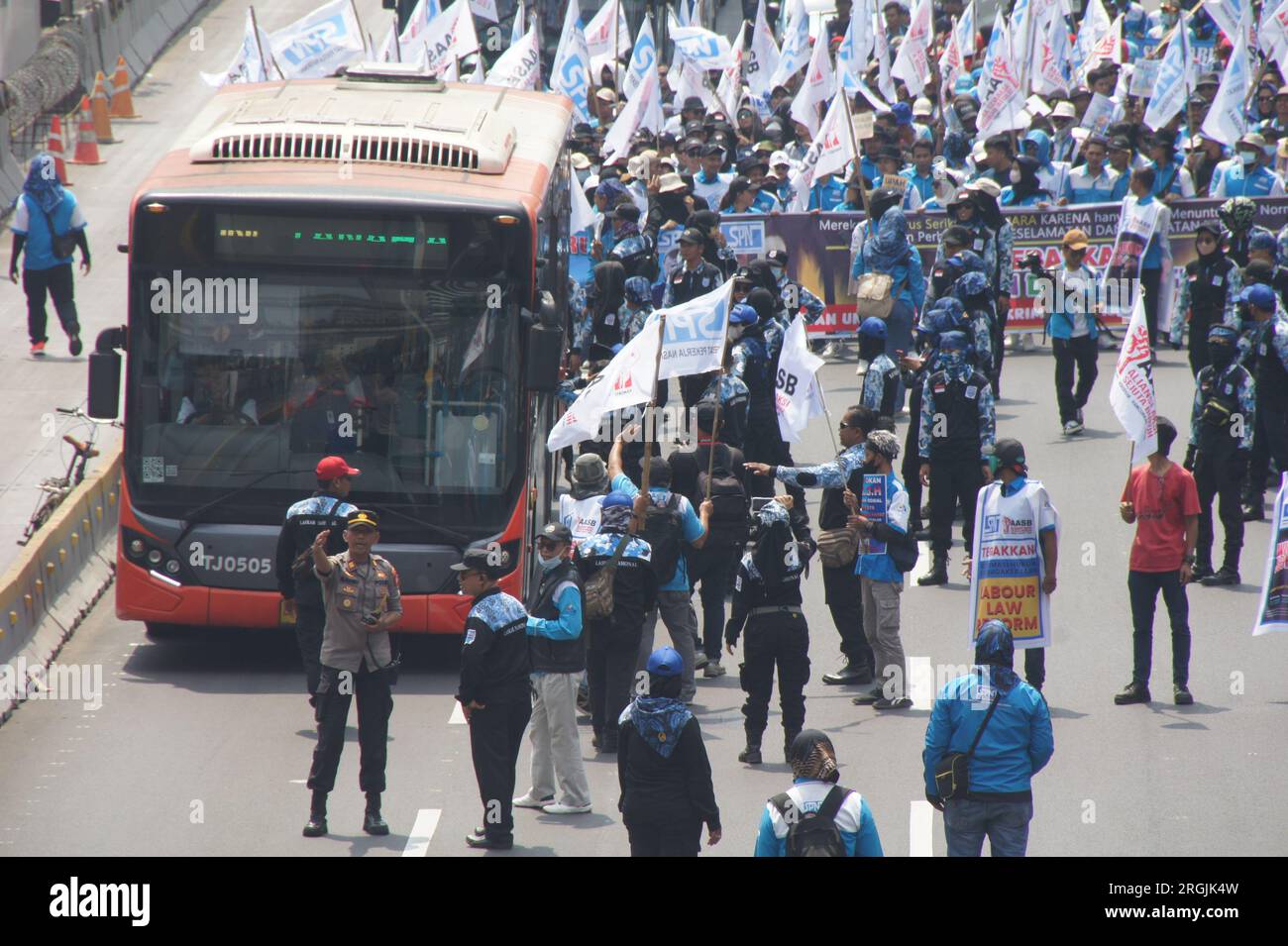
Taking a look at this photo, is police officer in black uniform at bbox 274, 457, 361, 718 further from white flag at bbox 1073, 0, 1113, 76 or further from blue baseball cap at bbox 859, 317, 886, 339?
white flag at bbox 1073, 0, 1113, 76

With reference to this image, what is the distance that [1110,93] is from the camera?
1017 inches

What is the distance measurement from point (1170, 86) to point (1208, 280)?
6.37 meters

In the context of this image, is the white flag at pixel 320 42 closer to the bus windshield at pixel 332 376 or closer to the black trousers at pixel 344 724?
the bus windshield at pixel 332 376

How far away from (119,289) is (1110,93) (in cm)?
1267

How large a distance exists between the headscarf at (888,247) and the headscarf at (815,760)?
37.3ft

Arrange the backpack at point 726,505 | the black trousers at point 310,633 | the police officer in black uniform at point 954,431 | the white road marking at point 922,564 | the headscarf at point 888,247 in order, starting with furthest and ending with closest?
the headscarf at point 888,247, the white road marking at point 922,564, the police officer in black uniform at point 954,431, the backpack at point 726,505, the black trousers at point 310,633

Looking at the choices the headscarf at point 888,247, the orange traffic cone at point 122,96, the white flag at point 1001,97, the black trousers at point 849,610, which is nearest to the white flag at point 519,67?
the white flag at point 1001,97

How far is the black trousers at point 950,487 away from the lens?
50.1ft

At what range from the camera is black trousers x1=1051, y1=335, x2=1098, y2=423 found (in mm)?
18812

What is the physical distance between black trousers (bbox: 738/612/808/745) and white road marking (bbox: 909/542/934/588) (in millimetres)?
4000

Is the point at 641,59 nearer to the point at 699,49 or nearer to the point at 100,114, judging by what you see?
the point at 699,49

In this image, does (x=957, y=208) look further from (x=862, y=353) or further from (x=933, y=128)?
(x=933, y=128)

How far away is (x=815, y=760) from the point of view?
820cm

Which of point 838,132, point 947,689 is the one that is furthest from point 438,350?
point 838,132
